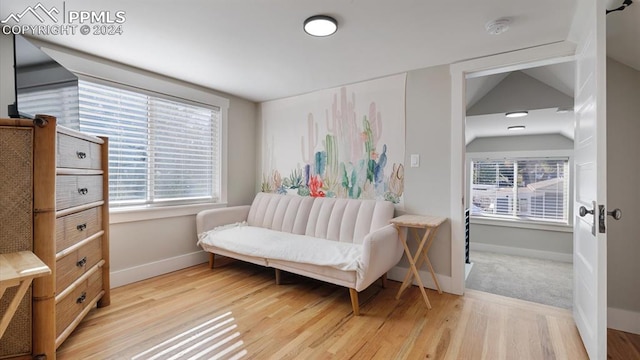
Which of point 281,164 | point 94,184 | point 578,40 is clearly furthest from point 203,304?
point 578,40

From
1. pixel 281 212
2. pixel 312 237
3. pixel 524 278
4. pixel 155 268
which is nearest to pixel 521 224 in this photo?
pixel 524 278

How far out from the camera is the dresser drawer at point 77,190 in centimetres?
159

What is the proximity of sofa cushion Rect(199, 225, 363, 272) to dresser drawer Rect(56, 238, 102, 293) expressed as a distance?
3.52ft

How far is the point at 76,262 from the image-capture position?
1.80m

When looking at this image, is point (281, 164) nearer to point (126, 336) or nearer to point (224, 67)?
point (224, 67)

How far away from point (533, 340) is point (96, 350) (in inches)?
112

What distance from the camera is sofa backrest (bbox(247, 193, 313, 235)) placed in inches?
130

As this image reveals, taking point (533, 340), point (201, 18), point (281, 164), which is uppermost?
point (201, 18)

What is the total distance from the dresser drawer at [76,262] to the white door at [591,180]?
2.90 metres

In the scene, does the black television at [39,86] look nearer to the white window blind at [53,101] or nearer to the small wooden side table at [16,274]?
the white window blind at [53,101]

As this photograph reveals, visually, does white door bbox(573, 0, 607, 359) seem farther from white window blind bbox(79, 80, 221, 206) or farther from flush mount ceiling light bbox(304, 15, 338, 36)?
white window blind bbox(79, 80, 221, 206)

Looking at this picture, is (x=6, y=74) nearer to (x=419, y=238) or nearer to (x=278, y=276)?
(x=278, y=276)

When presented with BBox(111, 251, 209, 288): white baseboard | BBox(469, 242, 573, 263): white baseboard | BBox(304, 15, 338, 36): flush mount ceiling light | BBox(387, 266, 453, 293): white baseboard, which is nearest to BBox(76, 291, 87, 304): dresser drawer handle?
BBox(111, 251, 209, 288): white baseboard

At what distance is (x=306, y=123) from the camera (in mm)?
3615
